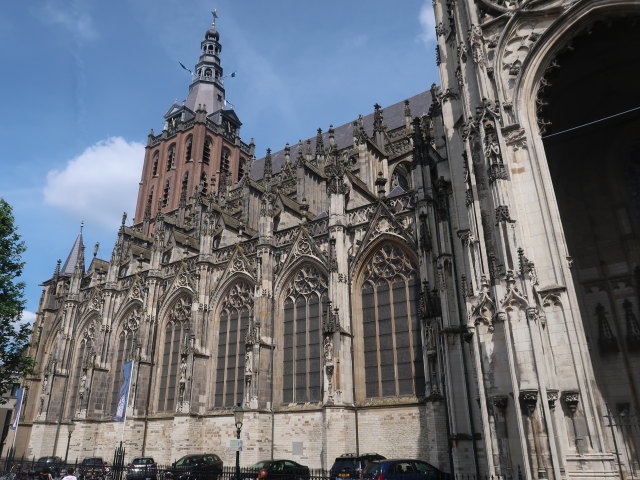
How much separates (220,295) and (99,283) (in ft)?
40.5

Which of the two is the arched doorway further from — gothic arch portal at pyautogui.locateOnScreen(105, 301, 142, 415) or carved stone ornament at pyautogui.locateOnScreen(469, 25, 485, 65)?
gothic arch portal at pyautogui.locateOnScreen(105, 301, 142, 415)

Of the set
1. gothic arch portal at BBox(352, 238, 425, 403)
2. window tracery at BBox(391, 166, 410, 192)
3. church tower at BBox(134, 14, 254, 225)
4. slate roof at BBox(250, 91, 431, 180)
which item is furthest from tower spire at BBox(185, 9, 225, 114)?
gothic arch portal at BBox(352, 238, 425, 403)

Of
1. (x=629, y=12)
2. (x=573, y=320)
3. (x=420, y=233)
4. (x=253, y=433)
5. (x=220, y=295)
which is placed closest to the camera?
(x=573, y=320)

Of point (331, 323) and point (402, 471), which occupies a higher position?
point (331, 323)

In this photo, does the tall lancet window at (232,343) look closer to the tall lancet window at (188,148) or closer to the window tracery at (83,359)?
the window tracery at (83,359)

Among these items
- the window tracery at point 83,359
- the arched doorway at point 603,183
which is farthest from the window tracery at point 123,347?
the arched doorway at point 603,183

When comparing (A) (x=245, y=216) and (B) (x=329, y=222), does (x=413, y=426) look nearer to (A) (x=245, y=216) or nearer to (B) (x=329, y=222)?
(B) (x=329, y=222)

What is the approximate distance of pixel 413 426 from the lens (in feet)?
52.0

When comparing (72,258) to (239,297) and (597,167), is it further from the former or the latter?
(597,167)

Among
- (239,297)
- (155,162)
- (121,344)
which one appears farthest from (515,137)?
(155,162)

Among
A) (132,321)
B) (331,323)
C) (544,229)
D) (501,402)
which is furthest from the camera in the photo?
(132,321)

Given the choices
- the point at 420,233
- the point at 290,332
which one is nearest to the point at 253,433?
the point at 290,332

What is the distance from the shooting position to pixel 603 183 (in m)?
13.9

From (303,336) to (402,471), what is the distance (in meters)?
8.56
